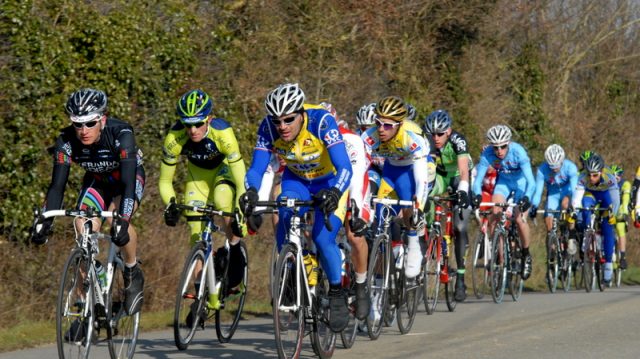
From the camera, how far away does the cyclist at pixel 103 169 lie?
26.7 feet

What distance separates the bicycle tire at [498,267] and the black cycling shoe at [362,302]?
5565mm

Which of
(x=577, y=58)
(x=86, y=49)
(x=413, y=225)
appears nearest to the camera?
(x=413, y=225)

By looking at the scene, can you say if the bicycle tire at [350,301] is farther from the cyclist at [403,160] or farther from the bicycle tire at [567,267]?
the bicycle tire at [567,267]

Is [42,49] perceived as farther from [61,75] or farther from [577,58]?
[577,58]

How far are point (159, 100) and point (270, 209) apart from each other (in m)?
6.44

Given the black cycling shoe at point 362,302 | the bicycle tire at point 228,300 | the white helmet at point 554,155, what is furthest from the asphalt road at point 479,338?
the white helmet at point 554,155

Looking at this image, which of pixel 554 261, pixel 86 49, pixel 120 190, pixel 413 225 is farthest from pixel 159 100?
pixel 554 261

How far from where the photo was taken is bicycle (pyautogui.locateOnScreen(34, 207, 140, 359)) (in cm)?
765

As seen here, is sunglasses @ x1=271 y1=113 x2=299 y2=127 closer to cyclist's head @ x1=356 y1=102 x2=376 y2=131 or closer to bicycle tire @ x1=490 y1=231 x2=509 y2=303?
cyclist's head @ x1=356 y1=102 x2=376 y2=131

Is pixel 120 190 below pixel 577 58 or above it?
below

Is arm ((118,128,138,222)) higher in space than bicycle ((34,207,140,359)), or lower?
higher

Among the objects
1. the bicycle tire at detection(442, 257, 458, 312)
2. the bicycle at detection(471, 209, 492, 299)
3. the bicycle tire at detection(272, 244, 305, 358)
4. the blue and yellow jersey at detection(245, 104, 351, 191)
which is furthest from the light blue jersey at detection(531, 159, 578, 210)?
the bicycle tire at detection(272, 244, 305, 358)

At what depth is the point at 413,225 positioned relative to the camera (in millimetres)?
10984

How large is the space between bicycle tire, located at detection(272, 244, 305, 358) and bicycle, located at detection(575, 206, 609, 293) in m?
11.1
